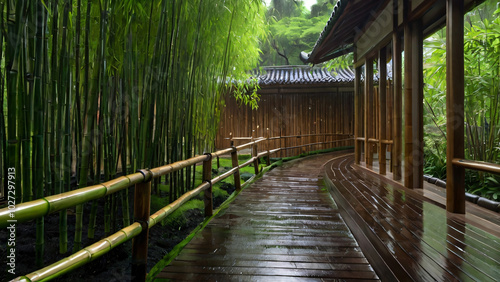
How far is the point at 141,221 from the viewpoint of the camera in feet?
4.81

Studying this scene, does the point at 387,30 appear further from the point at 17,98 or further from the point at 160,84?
the point at 17,98

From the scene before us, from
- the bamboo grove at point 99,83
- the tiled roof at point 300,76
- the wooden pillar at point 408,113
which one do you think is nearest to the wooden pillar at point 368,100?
the wooden pillar at point 408,113

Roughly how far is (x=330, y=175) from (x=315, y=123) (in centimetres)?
557


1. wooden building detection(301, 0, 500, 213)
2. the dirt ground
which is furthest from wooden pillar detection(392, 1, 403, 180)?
the dirt ground

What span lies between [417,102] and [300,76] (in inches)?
294

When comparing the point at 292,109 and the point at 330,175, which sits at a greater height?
the point at 292,109

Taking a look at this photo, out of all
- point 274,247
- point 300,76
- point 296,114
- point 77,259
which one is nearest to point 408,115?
point 274,247

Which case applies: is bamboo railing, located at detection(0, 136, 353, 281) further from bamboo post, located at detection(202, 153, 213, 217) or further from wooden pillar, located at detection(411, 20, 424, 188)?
wooden pillar, located at detection(411, 20, 424, 188)

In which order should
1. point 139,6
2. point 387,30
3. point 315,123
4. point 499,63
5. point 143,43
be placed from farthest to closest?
point 315,123 < point 387,30 < point 499,63 < point 143,43 < point 139,6

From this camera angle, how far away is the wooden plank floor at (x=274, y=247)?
1450 millimetres

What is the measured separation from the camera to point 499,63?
285 cm

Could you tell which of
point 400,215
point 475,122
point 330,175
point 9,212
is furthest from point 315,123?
point 9,212

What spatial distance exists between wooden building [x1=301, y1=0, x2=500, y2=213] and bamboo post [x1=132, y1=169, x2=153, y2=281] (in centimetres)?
190

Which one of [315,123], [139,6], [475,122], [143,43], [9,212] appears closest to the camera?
[9,212]
